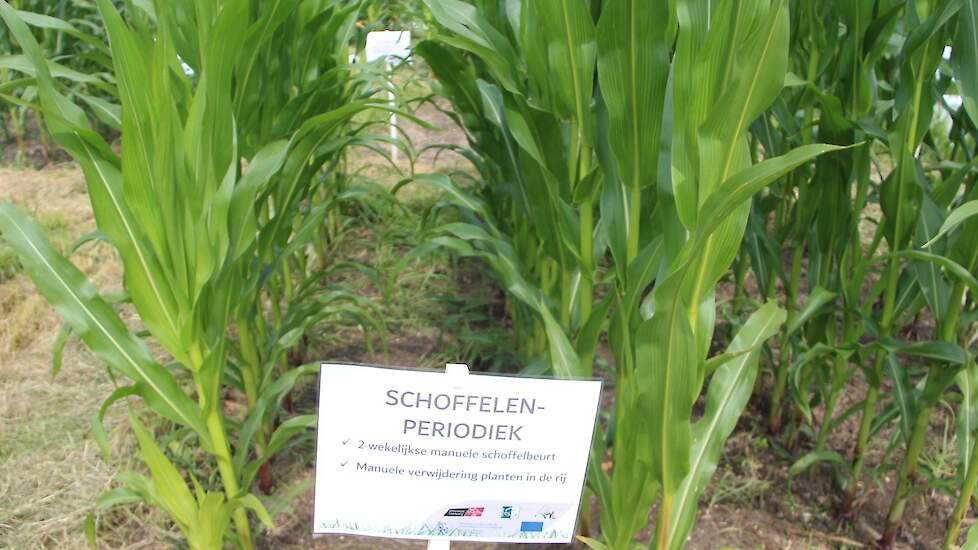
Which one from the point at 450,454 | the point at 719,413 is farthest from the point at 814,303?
the point at 450,454

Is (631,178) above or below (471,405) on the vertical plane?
above

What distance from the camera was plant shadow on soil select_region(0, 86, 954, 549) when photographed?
6.58 ft

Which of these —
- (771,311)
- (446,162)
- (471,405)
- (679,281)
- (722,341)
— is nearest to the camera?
(679,281)

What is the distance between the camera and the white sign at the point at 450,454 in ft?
4.14

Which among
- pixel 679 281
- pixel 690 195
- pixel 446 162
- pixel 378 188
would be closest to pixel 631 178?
pixel 690 195

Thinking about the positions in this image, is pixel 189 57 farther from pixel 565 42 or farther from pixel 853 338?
pixel 853 338

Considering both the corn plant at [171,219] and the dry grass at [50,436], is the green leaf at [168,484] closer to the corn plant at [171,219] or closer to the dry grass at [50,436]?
the corn plant at [171,219]

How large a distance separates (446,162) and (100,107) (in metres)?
3.13

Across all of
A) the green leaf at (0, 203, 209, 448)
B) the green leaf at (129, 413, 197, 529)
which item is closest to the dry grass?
the green leaf at (129, 413, 197, 529)

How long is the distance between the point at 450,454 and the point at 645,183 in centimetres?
57

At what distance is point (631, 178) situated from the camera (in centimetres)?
142

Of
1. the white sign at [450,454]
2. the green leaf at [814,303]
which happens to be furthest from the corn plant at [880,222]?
the white sign at [450,454]

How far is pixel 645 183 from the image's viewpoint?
1.42 meters

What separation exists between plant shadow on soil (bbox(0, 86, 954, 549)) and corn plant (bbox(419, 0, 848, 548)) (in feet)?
2.11
